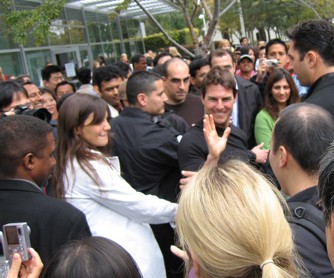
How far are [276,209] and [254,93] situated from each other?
10.8ft

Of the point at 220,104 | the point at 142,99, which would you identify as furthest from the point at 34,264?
the point at 142,99

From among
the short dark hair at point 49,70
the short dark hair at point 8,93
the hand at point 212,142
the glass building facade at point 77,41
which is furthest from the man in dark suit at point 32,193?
the glass building facade at point 77,41

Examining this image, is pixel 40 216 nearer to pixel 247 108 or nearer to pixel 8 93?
pixel 8 93

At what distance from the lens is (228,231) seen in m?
1.23

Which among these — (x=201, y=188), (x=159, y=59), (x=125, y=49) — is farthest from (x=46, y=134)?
(x=125, y=49)

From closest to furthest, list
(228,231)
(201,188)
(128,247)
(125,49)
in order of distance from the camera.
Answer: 1. (228,231)
2. (201,188)
3. (128,247)
4. (125,49)

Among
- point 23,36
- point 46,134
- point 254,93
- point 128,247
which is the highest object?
point 23,36

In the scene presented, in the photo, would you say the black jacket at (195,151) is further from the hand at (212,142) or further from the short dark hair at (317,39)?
the short dark hair at (317,39)

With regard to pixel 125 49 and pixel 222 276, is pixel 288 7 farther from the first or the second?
pixel 222 276

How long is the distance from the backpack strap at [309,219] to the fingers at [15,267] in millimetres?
1032

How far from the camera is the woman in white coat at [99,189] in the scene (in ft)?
8.10

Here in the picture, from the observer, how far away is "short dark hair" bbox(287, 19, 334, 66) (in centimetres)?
286

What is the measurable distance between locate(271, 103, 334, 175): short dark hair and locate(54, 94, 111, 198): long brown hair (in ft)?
3.68

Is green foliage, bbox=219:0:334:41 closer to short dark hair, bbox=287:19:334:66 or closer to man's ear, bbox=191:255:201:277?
short dark hair, bbox=287:19:334:66
